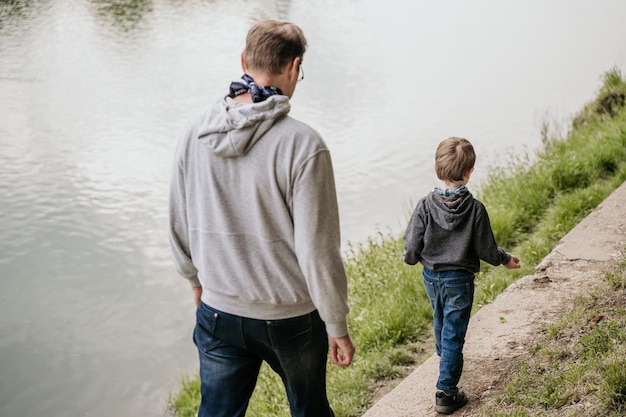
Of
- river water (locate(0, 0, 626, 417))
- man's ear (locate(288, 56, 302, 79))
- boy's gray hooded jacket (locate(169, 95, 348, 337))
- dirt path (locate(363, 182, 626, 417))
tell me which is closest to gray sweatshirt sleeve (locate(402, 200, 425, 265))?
dirt path (locate(363, 182, 626, 417))

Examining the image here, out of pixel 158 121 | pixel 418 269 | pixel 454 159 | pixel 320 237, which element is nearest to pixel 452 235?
pixel 454 159

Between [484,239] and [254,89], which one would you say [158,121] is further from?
[254,89]

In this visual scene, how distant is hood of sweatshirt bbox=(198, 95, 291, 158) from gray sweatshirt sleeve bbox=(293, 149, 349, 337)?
17 cm

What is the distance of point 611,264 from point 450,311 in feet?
5.53

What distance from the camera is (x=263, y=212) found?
6.68 ft

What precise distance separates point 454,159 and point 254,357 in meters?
1.13

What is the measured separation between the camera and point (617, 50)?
46.4ft

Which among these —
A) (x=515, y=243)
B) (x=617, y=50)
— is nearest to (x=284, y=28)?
(x=515, y=243)

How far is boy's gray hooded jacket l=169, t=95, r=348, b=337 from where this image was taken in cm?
196

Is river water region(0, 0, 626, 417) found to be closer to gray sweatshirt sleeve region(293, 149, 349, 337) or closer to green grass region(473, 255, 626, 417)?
green grass region(473, 255, 626, 417)

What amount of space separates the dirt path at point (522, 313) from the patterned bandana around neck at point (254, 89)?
170 centimetres

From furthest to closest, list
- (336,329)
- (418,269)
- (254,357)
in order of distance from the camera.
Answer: (418,269), (254,357), (336,329)

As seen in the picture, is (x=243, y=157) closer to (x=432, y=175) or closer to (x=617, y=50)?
(x=432, y=175)

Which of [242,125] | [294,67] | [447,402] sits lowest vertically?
[447,402]
